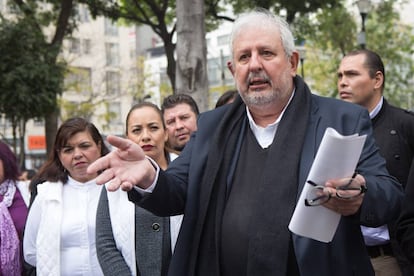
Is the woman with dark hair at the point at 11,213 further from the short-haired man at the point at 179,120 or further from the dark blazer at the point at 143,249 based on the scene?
the short-haired man at the point at 179,120

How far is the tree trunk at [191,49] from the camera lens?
8109 millimetres

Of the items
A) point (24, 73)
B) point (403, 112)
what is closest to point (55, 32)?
point (24, 73)

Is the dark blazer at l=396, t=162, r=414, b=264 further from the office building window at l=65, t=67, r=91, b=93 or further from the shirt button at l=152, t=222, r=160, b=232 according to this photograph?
the office building window at l=65, t=67, r=91, b=93

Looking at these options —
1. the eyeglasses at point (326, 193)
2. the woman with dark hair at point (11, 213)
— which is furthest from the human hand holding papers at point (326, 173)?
the woman with dark hair at point (11, 213)

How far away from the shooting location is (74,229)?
431 centimetres

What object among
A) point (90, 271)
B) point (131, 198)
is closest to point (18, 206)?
point (90, 271)

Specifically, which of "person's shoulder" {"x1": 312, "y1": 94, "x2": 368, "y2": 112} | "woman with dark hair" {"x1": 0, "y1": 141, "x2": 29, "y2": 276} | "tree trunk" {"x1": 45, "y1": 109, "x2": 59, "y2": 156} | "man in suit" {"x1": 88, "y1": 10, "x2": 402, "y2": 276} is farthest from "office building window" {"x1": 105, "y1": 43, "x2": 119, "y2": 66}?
"person's shoulder" {"x1": 312, "y1": 94, "x2": 368, "y2": 112}

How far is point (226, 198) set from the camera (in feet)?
9.64

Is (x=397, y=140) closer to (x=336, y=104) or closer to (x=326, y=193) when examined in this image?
(x=336, y=104)

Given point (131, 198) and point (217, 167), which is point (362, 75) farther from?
point (131, 198)

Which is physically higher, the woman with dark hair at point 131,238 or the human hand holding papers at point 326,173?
the human hand holding papers at point 326,173

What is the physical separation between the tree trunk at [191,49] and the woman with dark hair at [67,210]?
358cm

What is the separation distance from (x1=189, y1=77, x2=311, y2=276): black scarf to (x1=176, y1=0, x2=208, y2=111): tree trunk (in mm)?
5102

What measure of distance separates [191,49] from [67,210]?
4.19 m
